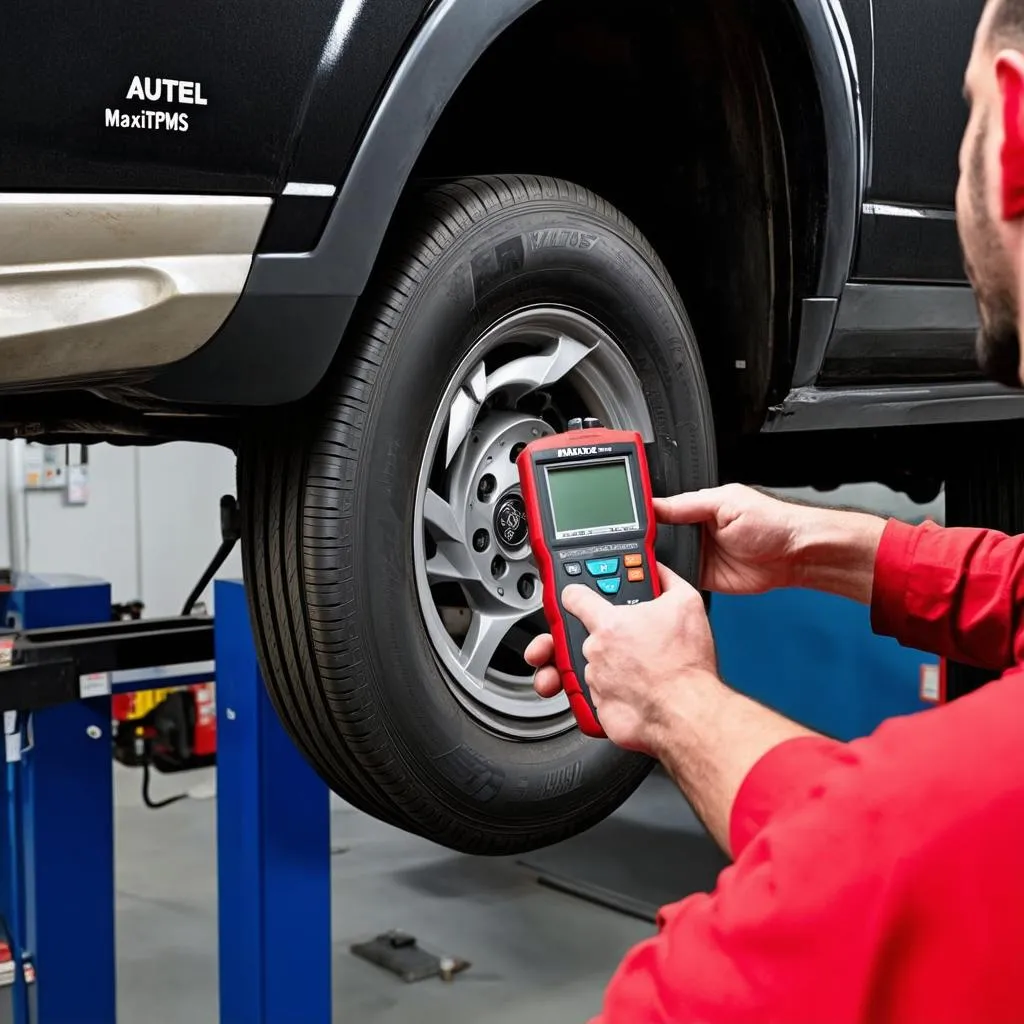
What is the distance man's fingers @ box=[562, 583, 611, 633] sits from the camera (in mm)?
986

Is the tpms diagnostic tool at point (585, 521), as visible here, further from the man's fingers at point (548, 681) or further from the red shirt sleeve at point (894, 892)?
the red shirt sleeve at point (894, 892)

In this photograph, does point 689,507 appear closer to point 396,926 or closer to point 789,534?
point 789,534

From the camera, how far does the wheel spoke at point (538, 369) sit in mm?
1312

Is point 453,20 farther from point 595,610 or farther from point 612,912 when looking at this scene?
point 612,912

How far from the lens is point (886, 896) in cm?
56

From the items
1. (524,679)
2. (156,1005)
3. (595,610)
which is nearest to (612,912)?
(156,1005)

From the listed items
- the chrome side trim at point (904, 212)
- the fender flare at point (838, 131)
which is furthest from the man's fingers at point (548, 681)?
the chrome side trim at point (904, 212)

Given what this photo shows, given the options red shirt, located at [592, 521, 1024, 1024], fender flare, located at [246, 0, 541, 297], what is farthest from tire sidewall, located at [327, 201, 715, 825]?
red shirt, located at [592, 521, 1024, 1024]

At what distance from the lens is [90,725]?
1.94 meters

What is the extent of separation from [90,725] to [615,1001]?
4.79 feet

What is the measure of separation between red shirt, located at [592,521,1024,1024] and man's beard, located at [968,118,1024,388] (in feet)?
0.83

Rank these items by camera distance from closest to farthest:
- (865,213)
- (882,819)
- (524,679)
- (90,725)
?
(882,819)
(524,679)
(865,213)
(90,725)

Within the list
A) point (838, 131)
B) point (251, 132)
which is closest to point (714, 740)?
point (251, 132)

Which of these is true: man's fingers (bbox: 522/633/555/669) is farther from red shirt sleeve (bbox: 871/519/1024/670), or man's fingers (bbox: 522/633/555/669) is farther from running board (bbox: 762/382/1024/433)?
running board (bbox: 762/382/1024/433)
